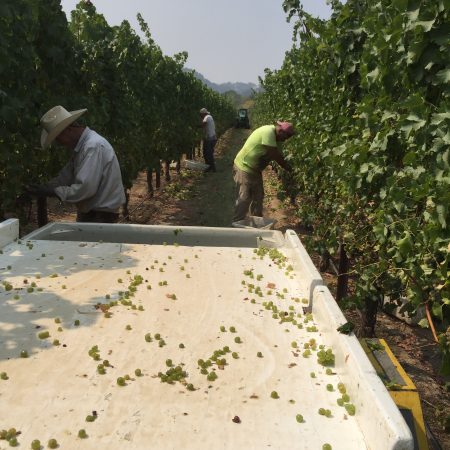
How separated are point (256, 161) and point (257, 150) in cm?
20

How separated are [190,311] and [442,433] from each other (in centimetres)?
309

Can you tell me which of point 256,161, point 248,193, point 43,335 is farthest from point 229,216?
point 43,335

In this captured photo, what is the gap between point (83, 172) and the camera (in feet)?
16.0

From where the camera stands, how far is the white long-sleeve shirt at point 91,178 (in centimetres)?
487

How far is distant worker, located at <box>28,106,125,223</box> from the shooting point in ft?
16.0

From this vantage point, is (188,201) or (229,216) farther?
(188,201)

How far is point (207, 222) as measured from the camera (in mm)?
11148

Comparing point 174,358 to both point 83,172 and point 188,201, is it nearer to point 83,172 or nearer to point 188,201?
point 83,172

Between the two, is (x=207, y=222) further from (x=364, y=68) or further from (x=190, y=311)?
(x=190, y=311)

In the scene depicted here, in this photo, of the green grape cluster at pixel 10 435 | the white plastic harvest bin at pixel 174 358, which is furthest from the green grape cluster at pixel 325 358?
the green grape cluster at pixel 10 435

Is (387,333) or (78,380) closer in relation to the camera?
(78,380)

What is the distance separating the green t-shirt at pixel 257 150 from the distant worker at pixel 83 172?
10.5ft

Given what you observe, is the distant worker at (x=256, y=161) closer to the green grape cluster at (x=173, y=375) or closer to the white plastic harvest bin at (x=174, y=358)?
the white plastic harvest bin at (x=174, y=358)

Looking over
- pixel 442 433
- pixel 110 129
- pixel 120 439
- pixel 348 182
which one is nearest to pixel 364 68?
pixel 348 182
